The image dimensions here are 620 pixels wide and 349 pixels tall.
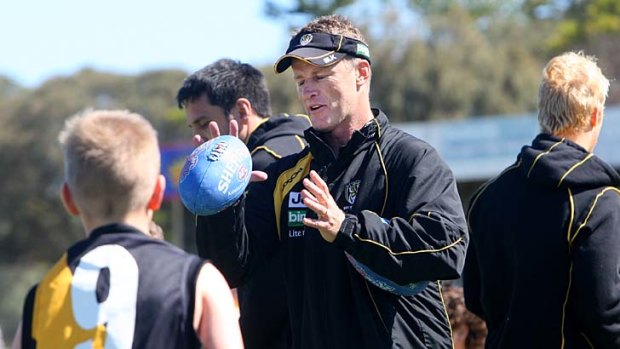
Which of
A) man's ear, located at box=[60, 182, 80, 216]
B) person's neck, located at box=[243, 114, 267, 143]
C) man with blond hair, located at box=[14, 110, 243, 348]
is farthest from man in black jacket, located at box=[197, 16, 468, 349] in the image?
person's neck, located at box=[243, 114, 267, 143]

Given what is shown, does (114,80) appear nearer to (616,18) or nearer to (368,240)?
(616,18)

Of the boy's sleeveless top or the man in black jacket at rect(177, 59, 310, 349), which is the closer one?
the boy's sleeveless top

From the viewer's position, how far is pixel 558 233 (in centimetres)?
525

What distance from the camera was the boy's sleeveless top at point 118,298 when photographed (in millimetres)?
4039

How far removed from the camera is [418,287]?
4746mm

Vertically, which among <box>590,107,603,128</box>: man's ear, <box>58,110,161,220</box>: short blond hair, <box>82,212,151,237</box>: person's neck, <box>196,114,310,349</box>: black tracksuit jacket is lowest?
<box>196,114,310,349</box>: black tracksuit jacket

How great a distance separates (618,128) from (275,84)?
53.7 feet

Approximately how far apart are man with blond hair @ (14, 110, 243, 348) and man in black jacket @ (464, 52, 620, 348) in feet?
5.88

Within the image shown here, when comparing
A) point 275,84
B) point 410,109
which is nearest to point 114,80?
point 275,84

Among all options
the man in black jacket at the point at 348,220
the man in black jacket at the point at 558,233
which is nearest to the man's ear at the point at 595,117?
the man in black jacket at the point at 558,233

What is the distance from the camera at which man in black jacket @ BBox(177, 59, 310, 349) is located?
19.4 feet

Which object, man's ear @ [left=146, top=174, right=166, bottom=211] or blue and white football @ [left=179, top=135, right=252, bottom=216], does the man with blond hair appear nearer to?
man's ear @ [left=146, top=174, right=166, bottom=211]

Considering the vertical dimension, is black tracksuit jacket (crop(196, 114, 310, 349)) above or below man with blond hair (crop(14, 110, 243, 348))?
below

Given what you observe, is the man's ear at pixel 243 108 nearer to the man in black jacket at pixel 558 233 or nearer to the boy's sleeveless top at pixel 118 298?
the man in black jacket at pixel 558 233
